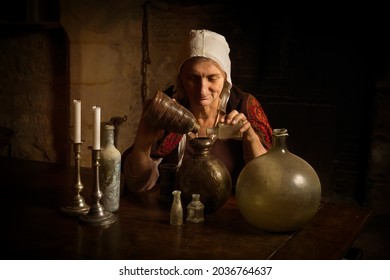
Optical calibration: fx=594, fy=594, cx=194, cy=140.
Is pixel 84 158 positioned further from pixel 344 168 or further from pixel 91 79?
pixel 344 168

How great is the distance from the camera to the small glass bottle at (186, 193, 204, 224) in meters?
1.61

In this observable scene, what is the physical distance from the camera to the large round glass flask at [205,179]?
1656 millimetres

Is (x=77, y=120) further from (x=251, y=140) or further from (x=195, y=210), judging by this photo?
(x=251, y=140)

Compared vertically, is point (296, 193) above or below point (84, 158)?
above

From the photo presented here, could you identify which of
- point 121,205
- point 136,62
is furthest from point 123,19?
point 121,205

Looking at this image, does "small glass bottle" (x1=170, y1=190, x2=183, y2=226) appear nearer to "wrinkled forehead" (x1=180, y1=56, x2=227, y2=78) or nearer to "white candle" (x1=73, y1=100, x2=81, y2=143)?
"white candle" (x1=73, y1=100, x2=81, y2=143)

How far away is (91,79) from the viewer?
10.4 feet

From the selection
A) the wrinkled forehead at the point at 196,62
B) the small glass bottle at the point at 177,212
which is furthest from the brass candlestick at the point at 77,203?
the wrinkled forehead at the point at 196,62

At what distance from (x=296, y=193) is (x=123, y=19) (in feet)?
6.48

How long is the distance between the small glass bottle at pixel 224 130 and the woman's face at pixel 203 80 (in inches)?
11.8

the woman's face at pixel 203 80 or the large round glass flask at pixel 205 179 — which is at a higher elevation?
the woman's face at pixel 203 80

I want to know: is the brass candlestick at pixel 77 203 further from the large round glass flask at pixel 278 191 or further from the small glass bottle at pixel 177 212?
the large round glass flask at pixel 278 191

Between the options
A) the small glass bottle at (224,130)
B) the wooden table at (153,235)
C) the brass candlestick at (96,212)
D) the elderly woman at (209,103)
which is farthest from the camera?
the elderly woman at (209,103)

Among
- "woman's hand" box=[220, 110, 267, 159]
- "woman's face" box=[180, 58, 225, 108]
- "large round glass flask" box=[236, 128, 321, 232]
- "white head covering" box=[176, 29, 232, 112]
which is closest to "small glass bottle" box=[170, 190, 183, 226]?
"large round glass flask" box=[236, 128, 321, 232]
